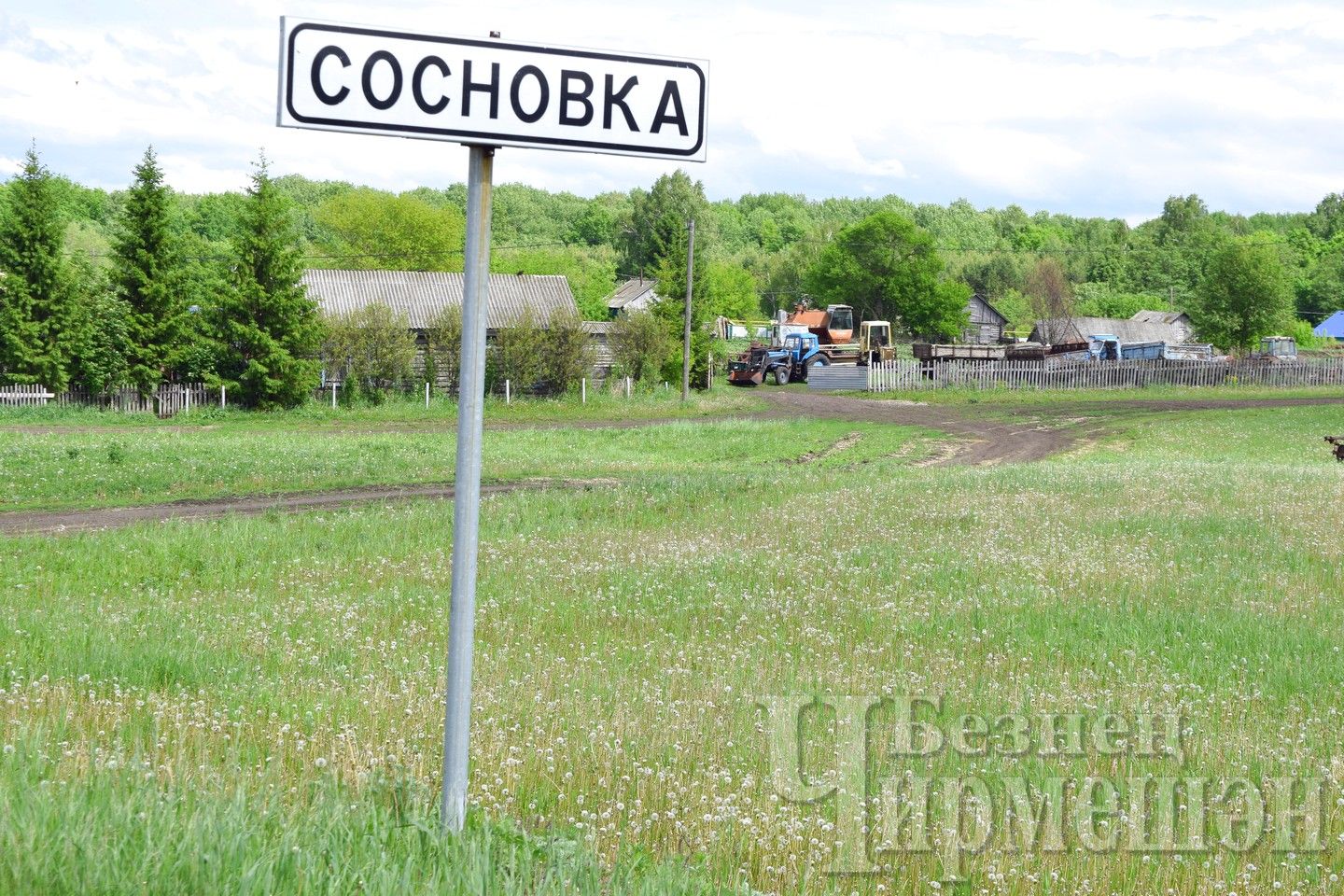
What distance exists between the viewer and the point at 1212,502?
56.7 ft

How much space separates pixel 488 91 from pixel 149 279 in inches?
1622

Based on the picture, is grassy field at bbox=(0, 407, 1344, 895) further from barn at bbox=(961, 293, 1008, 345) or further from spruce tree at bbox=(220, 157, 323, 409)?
barn at bbox=(961, 293, 1008, 345)

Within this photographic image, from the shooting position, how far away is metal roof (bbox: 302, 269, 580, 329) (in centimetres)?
5319

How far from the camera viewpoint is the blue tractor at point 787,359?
204 ft

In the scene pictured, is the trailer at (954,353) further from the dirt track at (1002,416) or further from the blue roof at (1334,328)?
the blue roof at (1334,328)

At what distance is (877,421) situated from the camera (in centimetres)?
4094

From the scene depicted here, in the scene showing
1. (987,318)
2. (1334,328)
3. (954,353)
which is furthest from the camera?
(987,318)

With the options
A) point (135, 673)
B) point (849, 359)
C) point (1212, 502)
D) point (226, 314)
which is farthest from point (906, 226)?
point (135, 673)

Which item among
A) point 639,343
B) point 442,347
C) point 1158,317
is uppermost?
point 1158,317

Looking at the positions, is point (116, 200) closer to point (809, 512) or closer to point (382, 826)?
point (809, 512)

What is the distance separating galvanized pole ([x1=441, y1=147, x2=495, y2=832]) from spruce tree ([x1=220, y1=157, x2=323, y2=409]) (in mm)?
39536

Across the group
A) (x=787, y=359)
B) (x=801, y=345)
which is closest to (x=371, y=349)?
(x=787, y=359)

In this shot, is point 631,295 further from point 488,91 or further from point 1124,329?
point 488,91

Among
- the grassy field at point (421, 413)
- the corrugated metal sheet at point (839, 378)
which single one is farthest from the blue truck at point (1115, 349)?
the grassy field at point (421, 413)
